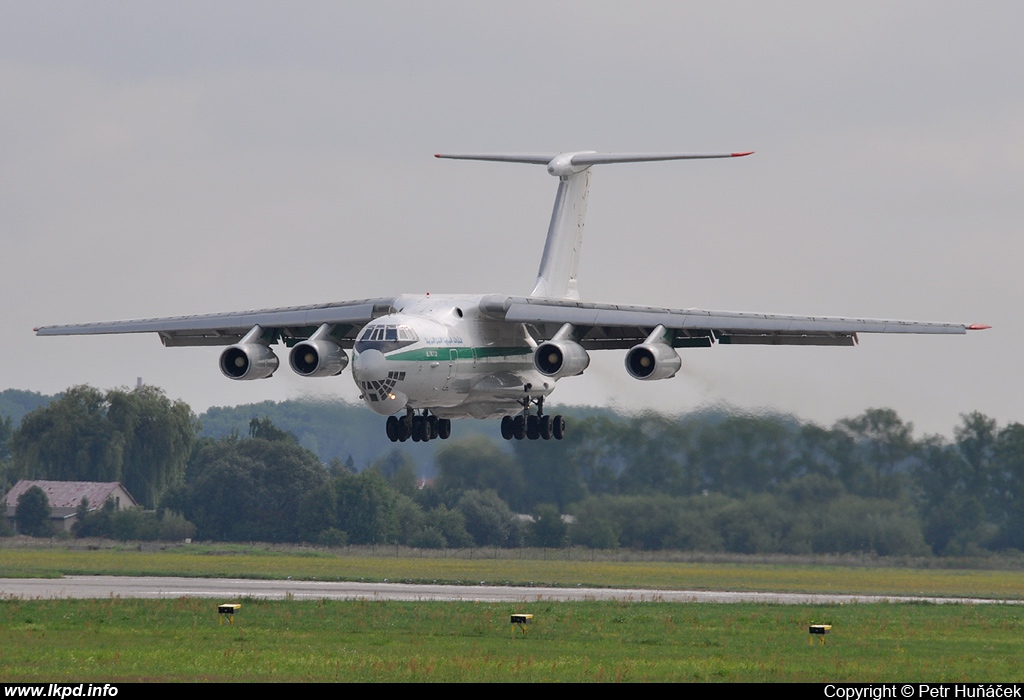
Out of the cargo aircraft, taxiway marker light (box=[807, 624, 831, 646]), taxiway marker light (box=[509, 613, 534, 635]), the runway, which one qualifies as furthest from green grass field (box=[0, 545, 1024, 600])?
taxiway marker light (box=[509, 613, 534, 635])

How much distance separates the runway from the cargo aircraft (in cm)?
366

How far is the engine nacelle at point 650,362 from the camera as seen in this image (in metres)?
26.1

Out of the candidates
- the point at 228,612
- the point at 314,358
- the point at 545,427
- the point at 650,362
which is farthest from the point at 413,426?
the point at 228,612

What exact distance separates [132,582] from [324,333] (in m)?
9.42

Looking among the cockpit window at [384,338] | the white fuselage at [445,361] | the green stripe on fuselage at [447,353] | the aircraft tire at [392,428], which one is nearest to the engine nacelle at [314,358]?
the white fuselage at [445,361]

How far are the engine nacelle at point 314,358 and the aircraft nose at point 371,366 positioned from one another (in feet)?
8.15

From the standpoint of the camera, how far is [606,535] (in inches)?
1439

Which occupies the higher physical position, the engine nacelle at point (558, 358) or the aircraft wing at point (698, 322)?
the aircraft wing at point (698, 322)

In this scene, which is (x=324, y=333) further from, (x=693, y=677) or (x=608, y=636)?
(x=693, y=677)

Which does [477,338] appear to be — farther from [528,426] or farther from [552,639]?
[552,639]

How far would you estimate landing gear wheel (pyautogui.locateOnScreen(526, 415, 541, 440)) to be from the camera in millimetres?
30125

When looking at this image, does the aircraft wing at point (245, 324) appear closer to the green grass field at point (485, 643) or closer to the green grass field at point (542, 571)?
the green grass field at point (485, 643)

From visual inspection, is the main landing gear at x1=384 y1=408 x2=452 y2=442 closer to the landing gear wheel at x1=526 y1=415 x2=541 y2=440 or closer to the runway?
the landing gear wheel at x1=526 y1=415 x2=541 y2=440

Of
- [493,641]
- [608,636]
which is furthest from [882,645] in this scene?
[493,641]
